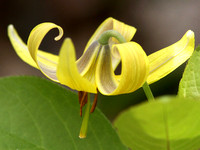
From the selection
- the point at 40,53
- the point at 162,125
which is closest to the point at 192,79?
the point at 162,125

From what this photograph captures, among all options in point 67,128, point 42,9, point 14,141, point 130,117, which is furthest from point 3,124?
point 42,9

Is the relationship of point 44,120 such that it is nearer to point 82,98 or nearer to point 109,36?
point 82,98

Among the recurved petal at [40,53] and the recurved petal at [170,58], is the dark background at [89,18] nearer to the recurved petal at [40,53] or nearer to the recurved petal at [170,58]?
the recurved petal at [40,53]

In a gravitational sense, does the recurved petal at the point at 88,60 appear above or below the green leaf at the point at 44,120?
above

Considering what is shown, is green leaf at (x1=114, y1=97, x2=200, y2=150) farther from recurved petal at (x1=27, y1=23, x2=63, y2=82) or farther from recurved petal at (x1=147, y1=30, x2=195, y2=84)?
recurved petal at (x1=27, y1=23, x2=63, y2=82)

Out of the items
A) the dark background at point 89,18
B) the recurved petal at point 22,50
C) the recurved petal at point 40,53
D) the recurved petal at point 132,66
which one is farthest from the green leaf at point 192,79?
the dark background at point 89,18
